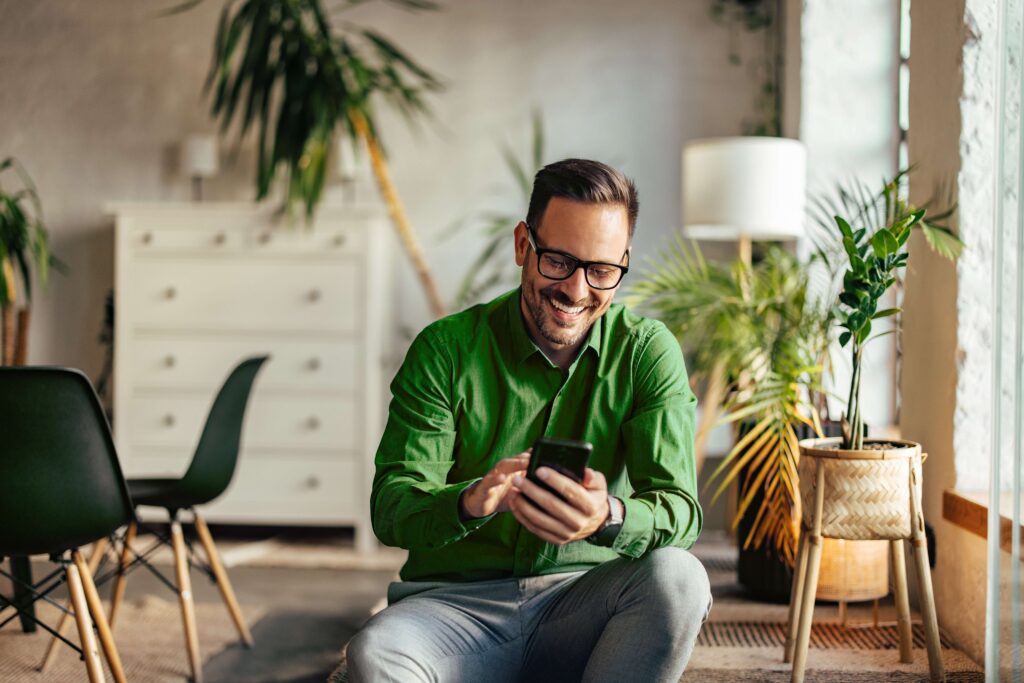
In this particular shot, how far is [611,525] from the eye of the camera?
145cm

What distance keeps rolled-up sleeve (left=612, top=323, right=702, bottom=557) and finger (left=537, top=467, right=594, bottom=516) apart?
0.33 feet

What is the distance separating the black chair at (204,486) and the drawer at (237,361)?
1.19m

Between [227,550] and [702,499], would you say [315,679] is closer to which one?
[227,550]

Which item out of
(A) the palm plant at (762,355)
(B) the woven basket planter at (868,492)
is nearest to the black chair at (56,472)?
(A) the palm plant at (762,355)

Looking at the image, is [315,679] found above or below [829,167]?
below

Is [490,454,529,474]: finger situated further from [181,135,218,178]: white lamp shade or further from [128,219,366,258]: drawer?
[181,135,218,178]: white lamp shade

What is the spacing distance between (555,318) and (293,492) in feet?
8.30

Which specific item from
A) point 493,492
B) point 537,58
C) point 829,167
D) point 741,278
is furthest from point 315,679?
point 537,58

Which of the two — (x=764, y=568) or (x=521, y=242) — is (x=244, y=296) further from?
(x=521, y=242)

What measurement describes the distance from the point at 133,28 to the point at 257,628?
9.39 ft

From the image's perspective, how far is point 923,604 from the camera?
→ 2.02 m

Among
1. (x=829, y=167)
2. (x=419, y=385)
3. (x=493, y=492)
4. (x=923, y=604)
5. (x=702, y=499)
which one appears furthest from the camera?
(x=702, y=499)

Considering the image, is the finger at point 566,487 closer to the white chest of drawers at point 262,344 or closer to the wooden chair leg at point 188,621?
the wooden chair leg at point 188,621

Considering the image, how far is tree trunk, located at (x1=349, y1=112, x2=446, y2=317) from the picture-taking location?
397 cm
